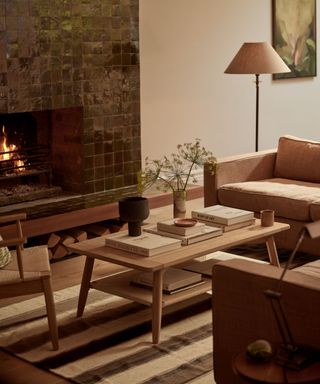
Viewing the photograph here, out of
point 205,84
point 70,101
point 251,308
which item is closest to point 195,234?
point 251,308

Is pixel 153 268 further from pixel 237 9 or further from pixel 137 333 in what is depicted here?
pixel 237 9

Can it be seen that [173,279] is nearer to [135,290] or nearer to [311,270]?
[135,290]

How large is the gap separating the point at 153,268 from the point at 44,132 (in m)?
2.37

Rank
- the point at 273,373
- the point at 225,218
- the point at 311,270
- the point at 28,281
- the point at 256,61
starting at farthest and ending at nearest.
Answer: the point at 256,61
the point at 225,218
the point at 28,281
the point at 311,270
the point at 273,373

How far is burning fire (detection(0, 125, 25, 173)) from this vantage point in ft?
18.2

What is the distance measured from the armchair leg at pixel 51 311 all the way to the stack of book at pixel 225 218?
110cm

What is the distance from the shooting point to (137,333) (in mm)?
4059

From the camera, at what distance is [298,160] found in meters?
5.98

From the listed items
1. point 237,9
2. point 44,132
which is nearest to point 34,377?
point 44,132

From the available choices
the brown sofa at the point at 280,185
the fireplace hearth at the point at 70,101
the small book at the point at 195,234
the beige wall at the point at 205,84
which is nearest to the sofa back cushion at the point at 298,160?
the brown sofa at the point at 280,185

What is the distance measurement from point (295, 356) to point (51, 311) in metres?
1.58

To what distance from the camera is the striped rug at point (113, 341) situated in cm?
359

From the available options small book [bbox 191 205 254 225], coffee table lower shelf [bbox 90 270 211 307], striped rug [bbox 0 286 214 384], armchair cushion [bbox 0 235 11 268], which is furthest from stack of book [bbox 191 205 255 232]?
armchair cushion [bbox 0 235 11 268]

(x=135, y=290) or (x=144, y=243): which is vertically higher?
(x=144, y=243)
